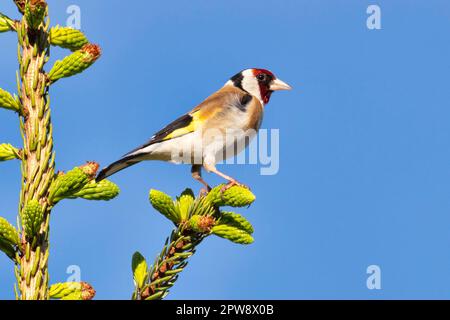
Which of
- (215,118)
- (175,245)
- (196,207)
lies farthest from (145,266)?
(215,118)

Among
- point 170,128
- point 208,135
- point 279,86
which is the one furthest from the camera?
point 279,86

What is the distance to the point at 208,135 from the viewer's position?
5453 mm

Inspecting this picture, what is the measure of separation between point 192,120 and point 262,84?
5.08 feet

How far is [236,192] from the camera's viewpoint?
11.5ft

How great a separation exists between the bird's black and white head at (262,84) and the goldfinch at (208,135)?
0.67m

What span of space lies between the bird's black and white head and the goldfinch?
0.67 meters

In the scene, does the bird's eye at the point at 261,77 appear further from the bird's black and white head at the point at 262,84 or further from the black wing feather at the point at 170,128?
the black wing feather at the point at 170,128

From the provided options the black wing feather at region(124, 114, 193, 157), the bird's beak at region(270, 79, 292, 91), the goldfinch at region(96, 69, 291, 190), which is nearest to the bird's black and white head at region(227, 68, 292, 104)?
the bird's beak at region(270, 79, 292, 91)

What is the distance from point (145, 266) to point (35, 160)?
77cm

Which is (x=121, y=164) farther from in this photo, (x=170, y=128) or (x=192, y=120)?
(x=192, y=120)

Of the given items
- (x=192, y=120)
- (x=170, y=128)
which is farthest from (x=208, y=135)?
(x=170, y=128)

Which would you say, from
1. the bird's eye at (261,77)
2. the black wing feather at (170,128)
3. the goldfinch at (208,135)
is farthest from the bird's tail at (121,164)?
the bird's eye at (261,77)

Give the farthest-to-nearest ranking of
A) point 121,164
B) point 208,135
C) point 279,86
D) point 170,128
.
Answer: point 279,86
point 208,135
point 170,128
point 121,164
